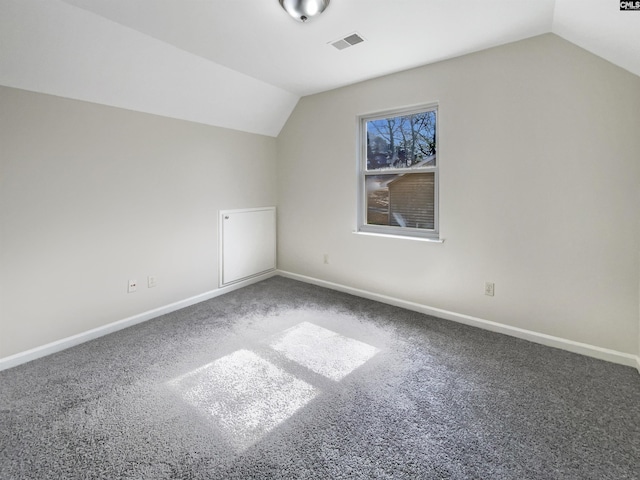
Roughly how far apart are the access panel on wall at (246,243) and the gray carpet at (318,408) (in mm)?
1149

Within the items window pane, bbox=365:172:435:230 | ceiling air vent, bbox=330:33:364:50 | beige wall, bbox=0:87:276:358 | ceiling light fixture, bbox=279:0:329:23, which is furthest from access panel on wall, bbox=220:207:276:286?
ceiling light fixture, bbox=279:0:329:23

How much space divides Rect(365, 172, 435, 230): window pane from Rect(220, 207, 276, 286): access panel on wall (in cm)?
145

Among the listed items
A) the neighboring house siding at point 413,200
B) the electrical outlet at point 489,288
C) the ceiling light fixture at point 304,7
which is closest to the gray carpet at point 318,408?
the electrical outlet at point 489,288

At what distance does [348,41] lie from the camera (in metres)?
2.49

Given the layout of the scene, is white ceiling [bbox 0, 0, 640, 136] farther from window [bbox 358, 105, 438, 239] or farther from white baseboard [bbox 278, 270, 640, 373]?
white baseboard [bbox 278, 270, 640, 373]

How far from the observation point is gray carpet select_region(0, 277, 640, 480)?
1432 millimetres

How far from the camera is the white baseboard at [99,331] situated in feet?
7.41

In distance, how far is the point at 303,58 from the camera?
2.81 metres

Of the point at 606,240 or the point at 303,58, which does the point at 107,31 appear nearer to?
the point at 303,58

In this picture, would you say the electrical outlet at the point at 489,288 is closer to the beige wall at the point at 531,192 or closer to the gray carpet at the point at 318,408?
the beige wall at the point at 531,192

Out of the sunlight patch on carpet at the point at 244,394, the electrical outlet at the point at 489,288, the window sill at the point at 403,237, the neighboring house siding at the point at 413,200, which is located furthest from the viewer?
the neighboring house siding at the point at 413,200

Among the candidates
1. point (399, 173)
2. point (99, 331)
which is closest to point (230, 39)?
point (399, 173)

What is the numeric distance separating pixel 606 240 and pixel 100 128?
4.03 metres

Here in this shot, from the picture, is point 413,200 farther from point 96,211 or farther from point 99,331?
point 99,331
